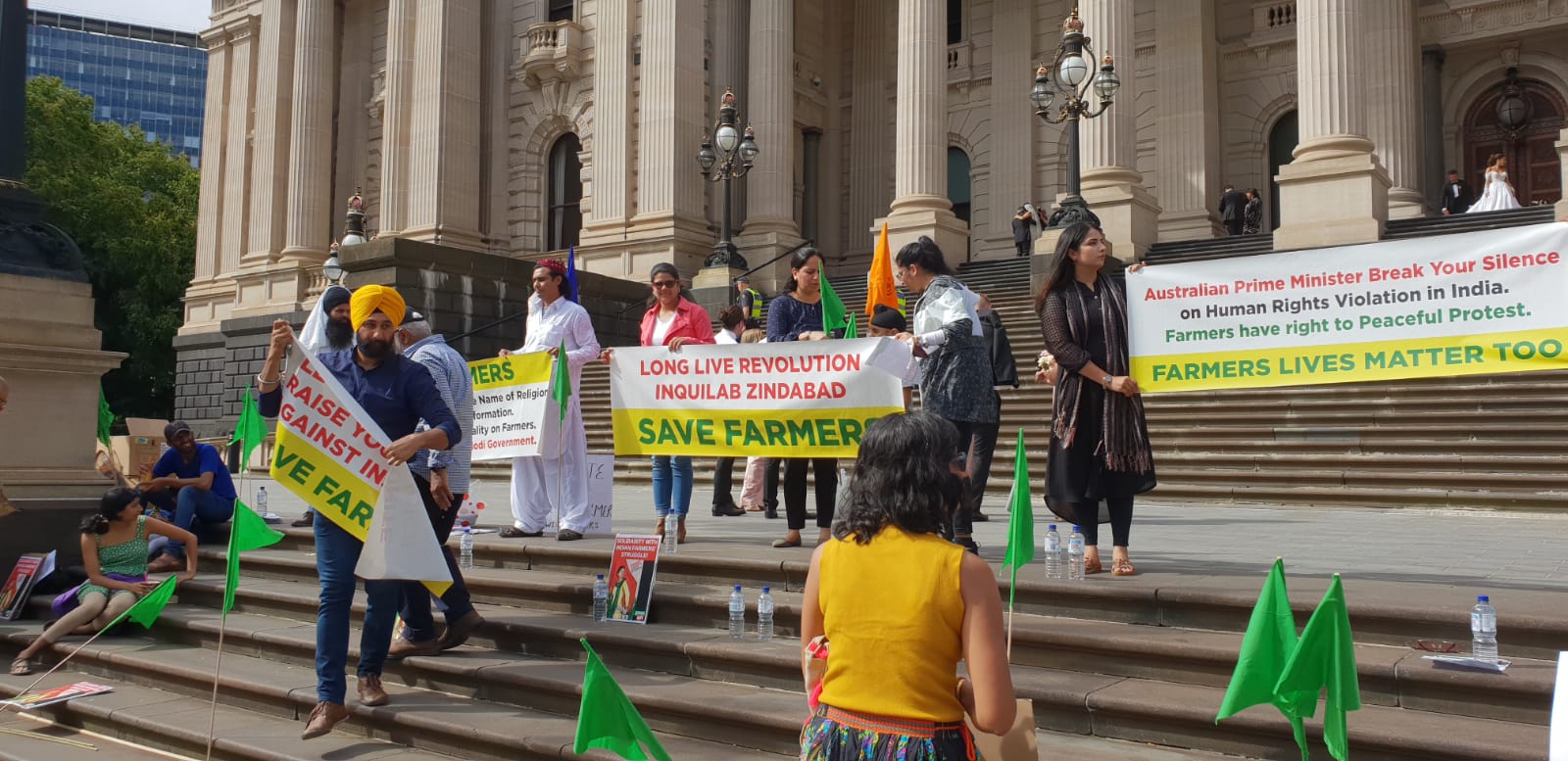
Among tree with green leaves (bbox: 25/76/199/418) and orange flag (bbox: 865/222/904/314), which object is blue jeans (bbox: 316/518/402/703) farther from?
tree with green leaves (bbox: 25/76/199/418)

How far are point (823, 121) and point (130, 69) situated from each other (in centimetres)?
12162

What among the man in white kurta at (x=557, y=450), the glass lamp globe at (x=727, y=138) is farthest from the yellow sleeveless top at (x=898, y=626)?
the glass lamp globe at (x=727, y=138)

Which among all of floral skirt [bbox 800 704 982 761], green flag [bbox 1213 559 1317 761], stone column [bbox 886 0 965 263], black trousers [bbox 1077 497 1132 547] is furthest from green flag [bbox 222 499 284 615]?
stone column [bbox 886 0 965 263]

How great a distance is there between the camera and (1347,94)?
19.0m

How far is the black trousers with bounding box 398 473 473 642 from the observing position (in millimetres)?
6059

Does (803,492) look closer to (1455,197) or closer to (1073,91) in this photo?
(1073,91)

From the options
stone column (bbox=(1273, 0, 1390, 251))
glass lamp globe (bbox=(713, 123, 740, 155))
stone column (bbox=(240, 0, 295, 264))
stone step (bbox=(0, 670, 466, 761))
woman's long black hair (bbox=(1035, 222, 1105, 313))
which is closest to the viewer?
stone step (bbox=(0, 670, 466, 761))

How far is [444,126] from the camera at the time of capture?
30.0m

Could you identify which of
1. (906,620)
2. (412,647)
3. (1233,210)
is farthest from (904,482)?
(1233,210)

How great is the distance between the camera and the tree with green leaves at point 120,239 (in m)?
42.8

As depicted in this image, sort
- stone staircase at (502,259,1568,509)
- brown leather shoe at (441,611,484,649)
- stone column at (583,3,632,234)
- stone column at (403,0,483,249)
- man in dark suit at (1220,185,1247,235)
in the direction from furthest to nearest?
1. stone column at (403,0,483,249)
2. stone column at (583,3,632,234)
3. man in dark suit at (1220,185,1247,235)
4. stone staircase at (502,259,1568,509)
5. brown leather shoe at (441,611,484,649)

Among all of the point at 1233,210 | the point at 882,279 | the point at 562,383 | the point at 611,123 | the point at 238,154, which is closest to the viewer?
the point at 562,383

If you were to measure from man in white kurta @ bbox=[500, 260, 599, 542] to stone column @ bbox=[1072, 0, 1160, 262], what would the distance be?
14981mm

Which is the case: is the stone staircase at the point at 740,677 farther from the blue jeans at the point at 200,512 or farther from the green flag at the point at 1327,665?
the blue jeans at the point at 200,512
